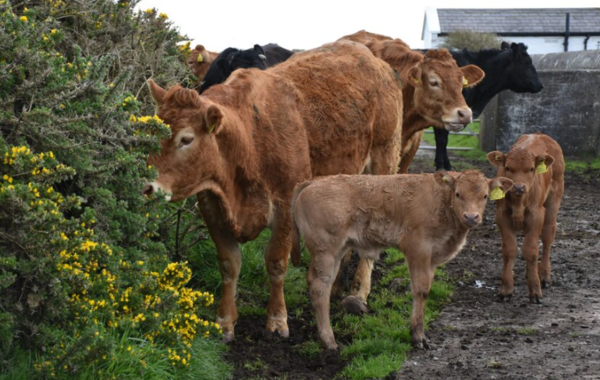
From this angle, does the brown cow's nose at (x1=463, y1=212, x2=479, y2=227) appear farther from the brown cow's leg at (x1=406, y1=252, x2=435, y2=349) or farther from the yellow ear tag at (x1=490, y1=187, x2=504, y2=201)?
the yellow ear tag at (x1=490, y1=187, x2=504, y2=201)

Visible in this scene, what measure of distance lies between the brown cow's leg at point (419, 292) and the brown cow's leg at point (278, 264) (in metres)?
1.16

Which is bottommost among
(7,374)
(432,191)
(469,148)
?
(469,148)

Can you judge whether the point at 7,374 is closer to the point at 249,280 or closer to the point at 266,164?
the point at 266,164

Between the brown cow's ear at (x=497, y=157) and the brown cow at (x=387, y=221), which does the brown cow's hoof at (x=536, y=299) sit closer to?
the brown cow's ear at (x=497, y=157)

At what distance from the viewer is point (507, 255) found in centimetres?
909

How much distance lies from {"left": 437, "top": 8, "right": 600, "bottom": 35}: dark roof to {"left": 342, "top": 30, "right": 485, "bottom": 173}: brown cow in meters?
43.4

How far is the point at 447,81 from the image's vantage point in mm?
10711

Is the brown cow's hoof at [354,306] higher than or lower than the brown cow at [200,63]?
lower

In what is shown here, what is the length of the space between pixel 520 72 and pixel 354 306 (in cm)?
1234

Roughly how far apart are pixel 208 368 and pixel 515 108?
1750cm

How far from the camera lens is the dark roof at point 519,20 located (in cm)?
5503

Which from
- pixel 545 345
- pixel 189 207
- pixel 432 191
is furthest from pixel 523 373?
pixel 189 207

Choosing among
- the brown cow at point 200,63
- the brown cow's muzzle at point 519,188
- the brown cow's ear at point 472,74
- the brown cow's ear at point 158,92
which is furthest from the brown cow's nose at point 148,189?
the brown cow at point 200,63

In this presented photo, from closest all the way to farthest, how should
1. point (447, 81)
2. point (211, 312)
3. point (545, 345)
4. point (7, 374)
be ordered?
point (7, 374) < point (545, 345) < point (211, 312) < point (447, 81)
